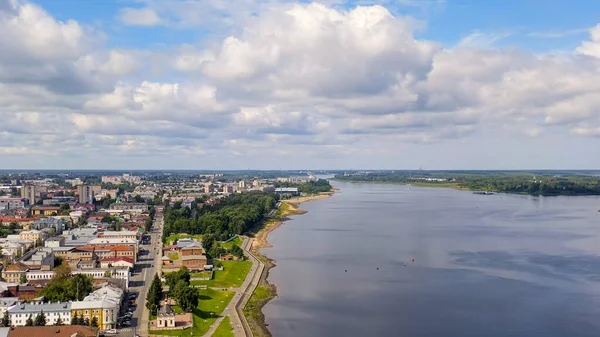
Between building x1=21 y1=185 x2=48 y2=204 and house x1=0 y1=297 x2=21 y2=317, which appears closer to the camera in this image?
house x1=0 y1=297 x2=21 y2=317

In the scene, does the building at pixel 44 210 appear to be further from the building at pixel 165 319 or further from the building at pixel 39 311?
the building at pixel 165 319

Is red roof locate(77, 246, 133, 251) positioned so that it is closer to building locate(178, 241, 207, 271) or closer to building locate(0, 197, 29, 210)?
building locate(178, 241, 207, 271)

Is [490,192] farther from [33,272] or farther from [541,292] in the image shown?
[33,272]

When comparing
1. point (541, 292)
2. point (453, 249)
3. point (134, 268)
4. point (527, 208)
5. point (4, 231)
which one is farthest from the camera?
point (527, 208)

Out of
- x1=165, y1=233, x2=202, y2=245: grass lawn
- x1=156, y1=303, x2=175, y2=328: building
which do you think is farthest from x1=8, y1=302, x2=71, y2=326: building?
x1=165, y1=233, x2=202, y2=245: grass lawn

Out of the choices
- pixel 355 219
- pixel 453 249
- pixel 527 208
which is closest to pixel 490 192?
pixel 527 208

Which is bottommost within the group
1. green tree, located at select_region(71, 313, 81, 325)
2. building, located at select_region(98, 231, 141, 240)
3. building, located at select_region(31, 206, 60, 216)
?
green tree, located at select_region(71, 313, 81, 325)
